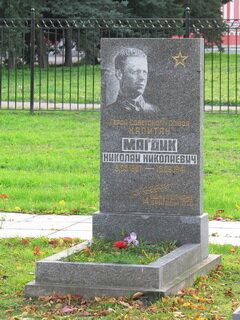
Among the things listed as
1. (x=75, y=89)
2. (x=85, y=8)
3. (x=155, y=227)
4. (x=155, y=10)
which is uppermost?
(x=155, y=10)

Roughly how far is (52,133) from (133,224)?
9.36 meters

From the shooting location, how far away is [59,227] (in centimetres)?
827

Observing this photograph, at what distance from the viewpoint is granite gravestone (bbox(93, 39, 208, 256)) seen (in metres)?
6.60

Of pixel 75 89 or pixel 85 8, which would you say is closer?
pixel 75 89

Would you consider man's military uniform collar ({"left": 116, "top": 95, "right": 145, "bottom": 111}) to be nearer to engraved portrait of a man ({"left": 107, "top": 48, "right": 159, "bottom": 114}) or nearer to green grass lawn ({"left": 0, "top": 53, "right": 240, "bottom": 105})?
engraved portrait of a man ({"left": 107, "top": 48, "right": 159, "bottom": 114})

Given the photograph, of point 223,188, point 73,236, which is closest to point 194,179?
point 73,236

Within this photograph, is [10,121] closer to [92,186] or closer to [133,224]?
[92,186]

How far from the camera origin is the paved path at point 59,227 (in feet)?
25.7

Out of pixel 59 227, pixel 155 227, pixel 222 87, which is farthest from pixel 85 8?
pixel 155 227

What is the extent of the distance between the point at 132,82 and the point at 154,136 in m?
0.50

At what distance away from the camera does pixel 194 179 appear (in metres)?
6.63

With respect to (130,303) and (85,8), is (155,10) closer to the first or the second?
(85,8)

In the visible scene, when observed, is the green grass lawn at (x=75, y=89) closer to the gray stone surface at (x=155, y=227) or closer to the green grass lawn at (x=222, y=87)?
the green grass lawn at (x=222, y=87)

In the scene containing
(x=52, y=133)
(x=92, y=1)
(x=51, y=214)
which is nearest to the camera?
(x=51, y=214)
